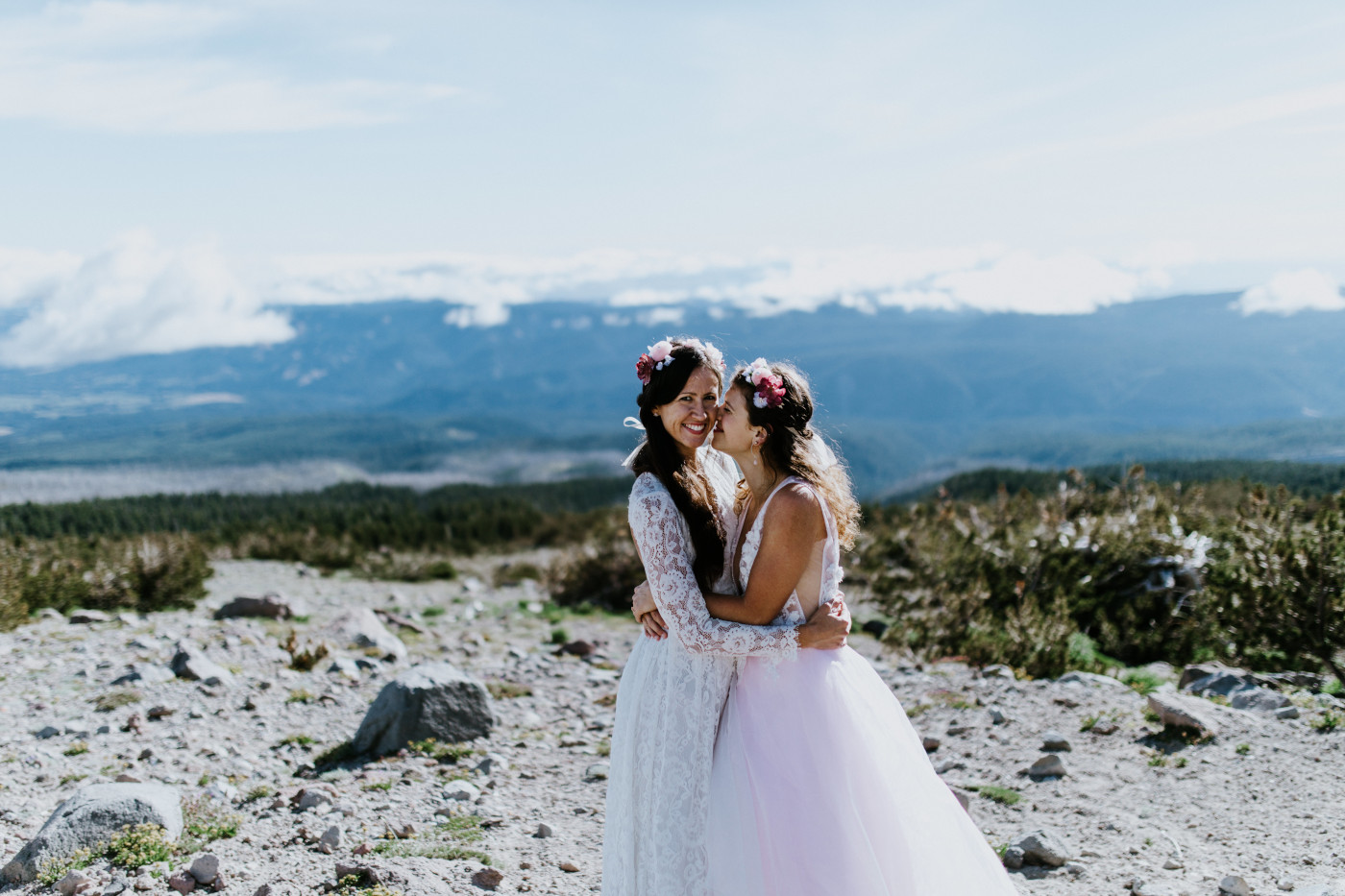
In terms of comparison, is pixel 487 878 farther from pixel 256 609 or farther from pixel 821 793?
pixel 256 609

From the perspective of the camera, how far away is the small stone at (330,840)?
5.46 meters

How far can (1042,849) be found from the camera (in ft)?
17.5

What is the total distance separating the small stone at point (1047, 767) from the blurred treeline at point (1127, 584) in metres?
3.00

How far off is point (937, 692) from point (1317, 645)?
3.48 meters

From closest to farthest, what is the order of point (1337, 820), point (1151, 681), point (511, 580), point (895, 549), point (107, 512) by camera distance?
point (1337, 820), point (1151, 681), point (895, 549), point (511, 580), point (107, 512)

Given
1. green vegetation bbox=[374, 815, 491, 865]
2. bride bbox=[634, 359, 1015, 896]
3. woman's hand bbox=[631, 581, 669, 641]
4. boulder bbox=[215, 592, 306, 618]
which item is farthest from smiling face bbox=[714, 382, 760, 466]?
boulder bbox=[215, 592, 306, 618]

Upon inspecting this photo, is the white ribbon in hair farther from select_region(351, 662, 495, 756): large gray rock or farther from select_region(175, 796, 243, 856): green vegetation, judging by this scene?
select_region(351, 662, 495, 756): large gray rock

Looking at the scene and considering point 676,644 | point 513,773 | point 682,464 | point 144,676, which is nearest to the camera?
point 676,644

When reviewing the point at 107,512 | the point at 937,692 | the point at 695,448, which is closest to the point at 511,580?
the point at 937,692

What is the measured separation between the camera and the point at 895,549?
56.6ft

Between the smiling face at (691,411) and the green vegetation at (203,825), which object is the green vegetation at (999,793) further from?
the green vegetation at (203,825)

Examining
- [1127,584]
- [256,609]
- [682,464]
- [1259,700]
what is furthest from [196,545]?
[1259,700]

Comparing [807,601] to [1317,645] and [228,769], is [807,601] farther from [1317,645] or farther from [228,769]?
[1317,645]

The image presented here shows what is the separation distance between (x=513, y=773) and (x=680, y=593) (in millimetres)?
4033
